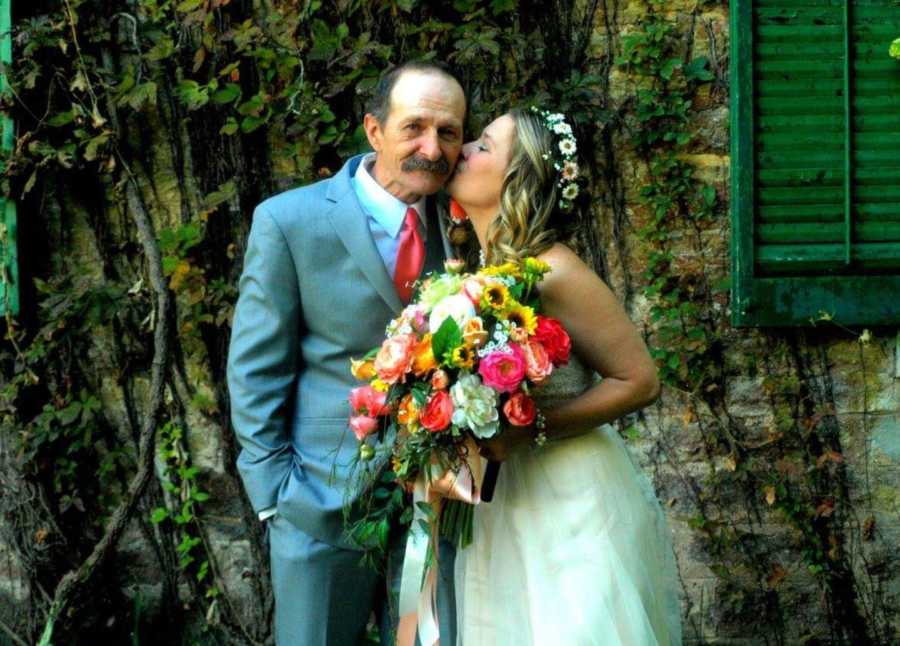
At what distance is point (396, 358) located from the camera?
3.18m

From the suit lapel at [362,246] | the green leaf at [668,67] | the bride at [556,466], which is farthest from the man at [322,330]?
the green leaf at [668,67]

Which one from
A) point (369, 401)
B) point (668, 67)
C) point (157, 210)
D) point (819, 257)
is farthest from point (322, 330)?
point (819, 257)

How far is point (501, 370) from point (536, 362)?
0.10 m

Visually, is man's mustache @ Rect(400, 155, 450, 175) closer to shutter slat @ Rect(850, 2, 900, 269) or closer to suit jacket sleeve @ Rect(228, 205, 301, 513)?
suit jacket sleeve @ Rect(228, 205, 301, 513)

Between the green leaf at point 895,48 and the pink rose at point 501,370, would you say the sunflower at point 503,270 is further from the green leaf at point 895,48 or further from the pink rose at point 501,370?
the green leaf at point 895,48

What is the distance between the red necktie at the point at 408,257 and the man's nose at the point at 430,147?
0.20 metres

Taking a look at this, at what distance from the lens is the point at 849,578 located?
5.22 m

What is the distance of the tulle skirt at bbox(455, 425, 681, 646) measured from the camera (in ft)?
11.2

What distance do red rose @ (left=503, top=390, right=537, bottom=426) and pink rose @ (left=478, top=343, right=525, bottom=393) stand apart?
46 millimetres

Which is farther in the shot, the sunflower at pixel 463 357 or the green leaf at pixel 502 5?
the green leaf at pixel 502 5

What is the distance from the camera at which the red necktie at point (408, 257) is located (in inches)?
147

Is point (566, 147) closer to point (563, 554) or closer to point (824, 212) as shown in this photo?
point (563, 554)

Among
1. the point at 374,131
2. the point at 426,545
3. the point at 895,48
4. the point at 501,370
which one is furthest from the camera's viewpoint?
the point at 895,48

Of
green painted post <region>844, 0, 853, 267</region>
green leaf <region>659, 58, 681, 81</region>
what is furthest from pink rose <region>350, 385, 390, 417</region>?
green painted post <region>844, 0, 853, 267</region>
